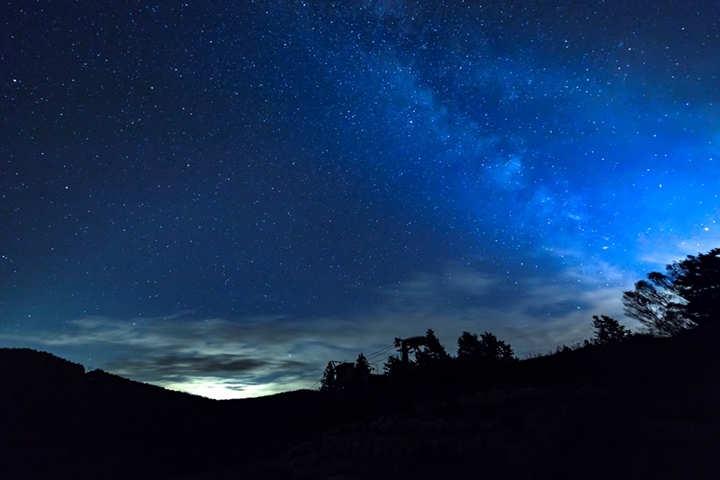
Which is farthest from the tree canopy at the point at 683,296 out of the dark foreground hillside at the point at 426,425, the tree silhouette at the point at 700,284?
the dark foreground hillside at the point at 426,425

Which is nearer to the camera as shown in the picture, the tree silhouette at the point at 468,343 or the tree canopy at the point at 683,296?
the tree canopy at the point at 683,296

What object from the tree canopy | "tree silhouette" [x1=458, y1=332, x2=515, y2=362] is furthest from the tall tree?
the tree canopy

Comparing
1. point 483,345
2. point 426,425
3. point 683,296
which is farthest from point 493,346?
point 426,425

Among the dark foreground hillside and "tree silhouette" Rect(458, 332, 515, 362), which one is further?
"tree silhouette" Rect(458, 332, 515, 362)

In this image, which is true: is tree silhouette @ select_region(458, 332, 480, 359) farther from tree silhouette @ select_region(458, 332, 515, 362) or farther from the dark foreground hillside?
the dark foreground hillside

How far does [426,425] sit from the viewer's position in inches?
478

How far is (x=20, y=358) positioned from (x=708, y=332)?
2127 inches

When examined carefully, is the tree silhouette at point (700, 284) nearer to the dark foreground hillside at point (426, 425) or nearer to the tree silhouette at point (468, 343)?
the dark foreground hillside at point (426, 425)

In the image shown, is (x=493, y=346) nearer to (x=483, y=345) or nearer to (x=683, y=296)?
(x=483, y=345)

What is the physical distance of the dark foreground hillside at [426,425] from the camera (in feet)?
29.8

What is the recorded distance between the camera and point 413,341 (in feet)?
97.5

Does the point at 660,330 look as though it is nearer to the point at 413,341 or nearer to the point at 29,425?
the point at 413,341

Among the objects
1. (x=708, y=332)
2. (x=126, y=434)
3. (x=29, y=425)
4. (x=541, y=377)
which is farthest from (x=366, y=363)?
(x=708, y=332)

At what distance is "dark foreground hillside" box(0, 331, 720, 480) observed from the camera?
29.8 feet
